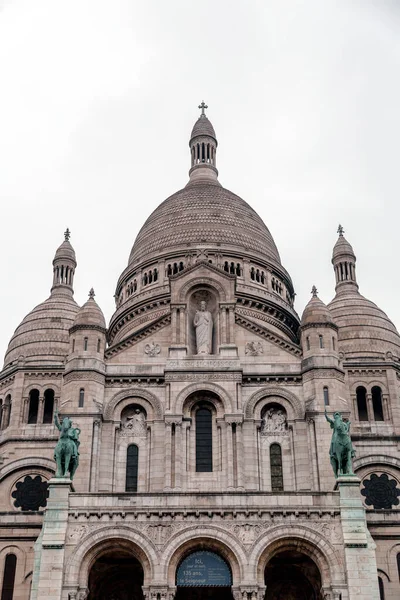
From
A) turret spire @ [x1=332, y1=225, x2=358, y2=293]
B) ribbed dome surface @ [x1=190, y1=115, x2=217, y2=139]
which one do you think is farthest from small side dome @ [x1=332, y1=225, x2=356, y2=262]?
ribbed dome surface @ [x1=190, y1=115, x2=217, y2=139]

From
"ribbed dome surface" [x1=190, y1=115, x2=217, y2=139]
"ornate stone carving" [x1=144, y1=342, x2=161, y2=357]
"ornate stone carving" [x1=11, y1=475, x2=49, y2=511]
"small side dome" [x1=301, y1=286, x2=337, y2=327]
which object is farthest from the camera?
"ribbed dome surface" [x1=190, y1=115, x2=217, y2=139]

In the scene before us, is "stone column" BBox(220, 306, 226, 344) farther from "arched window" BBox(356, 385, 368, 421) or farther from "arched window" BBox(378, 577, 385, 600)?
"arched window" BBox(378, 577, 385, 600)

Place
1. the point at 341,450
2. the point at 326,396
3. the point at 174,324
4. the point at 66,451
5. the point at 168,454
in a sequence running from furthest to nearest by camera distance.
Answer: the point at 174,324 < the point at 326,396 < the point at 168,454 < the point at 66,451 < the point at 341,450

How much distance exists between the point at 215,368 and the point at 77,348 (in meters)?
7.04

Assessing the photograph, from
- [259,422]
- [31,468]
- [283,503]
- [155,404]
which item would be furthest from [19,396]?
[283,503]

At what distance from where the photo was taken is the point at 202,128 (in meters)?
75.8

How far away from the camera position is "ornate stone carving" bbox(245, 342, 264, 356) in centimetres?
4388

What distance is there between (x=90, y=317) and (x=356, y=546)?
18.2m

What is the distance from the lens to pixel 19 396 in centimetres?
5056

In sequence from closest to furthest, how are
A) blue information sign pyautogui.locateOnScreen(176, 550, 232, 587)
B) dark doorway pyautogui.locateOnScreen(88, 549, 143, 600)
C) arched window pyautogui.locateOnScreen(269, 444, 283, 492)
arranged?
blue information sign pyautogui.locateOnScreen(176, 550, 232, 587) < dark doorway pyautogui.locateOnScreen(88, 549, 143, 600) < arched window pyautogui.locateOnScreen(269, 444, 283, 492)

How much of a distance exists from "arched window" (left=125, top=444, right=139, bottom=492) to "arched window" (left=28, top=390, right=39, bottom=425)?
35.5 ft

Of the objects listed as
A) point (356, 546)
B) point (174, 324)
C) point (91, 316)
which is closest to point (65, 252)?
point (91, 316)

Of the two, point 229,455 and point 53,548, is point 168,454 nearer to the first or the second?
point 229,455

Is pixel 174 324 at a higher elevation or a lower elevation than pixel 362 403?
higher
